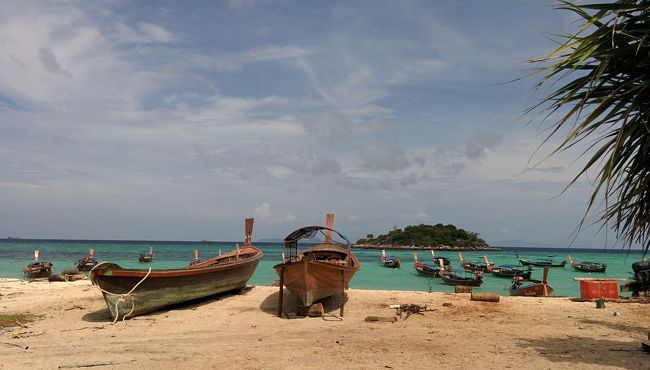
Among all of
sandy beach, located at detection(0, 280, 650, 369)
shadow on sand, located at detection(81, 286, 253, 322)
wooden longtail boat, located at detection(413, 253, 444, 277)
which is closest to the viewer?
sandy beach, located at detection(0, 280, 650, 369)

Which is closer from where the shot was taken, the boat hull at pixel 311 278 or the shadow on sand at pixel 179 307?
the shadow on sand at pixel 179 307

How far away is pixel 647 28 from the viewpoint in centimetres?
625

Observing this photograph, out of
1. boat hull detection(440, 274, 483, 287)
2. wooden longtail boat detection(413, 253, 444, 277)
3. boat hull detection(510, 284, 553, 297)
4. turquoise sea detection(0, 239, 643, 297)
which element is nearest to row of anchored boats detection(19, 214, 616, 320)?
turquoise sea detection(0, 239, 643, 297)

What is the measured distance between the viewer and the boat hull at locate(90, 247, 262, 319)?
11.9 m

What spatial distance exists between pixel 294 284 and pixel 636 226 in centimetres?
877

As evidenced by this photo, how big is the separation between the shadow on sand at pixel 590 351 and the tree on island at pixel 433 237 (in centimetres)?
10447

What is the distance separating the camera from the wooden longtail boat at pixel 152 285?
1192 centimetres

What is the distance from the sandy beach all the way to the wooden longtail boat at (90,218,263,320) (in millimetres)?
378

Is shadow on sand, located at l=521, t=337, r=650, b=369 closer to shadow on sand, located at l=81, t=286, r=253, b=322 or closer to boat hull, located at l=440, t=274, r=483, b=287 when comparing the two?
shadow on sand, located at l=81, t=286, r=253, b=322

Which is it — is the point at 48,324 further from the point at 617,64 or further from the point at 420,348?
the point at 617,64

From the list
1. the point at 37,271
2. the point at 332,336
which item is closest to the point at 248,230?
the point at 332,336

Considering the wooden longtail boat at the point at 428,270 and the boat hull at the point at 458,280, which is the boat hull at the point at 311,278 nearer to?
the boat hull at the point at 458,280

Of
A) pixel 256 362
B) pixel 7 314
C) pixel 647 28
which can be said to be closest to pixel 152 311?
pixel 7 314

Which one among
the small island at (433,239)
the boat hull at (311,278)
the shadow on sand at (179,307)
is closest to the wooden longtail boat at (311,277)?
the boat hull at (311,278)
